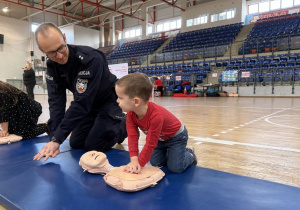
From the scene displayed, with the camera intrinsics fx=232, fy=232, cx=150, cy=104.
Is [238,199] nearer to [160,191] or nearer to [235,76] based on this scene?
[160,191]

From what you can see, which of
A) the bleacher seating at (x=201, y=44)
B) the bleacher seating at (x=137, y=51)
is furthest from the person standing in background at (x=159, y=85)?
the bleacher seating at (x=137, y=51)

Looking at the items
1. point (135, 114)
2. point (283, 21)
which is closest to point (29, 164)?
point (135, 114)

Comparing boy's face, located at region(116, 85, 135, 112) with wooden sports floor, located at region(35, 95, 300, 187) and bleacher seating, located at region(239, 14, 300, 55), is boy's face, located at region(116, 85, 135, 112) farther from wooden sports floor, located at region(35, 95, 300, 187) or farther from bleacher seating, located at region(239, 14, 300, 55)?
bleacher seating, located at region(239, 14, 300, 55)

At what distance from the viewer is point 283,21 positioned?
12281 millimetres

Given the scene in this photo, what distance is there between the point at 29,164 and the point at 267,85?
402 inches

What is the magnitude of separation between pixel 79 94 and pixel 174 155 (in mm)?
696

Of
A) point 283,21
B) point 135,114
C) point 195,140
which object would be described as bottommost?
point 195,140

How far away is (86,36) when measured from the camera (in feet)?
64.0

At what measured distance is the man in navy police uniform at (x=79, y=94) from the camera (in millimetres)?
1327

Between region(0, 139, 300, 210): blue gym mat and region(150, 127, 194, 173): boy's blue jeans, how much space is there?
0.15 feet

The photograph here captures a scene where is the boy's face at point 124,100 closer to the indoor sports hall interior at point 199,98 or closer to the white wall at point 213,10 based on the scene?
the indoor sports hall interior at point 199,98

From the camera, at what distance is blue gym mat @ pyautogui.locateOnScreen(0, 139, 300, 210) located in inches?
36.8

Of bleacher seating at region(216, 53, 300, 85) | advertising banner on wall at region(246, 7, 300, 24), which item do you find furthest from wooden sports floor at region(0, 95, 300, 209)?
advertising banner on wall at region(246, 7, 300, 24)

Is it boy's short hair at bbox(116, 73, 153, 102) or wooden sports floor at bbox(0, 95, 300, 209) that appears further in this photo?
A: wooden sports floor at bbox(0, 95, 300, 209)
